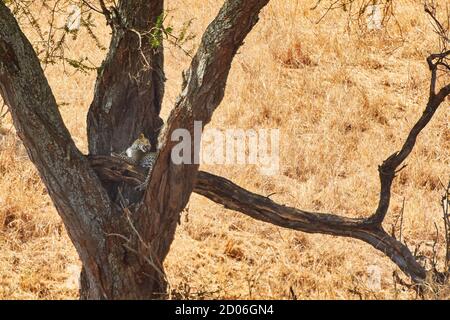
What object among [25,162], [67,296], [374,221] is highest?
[25,162]

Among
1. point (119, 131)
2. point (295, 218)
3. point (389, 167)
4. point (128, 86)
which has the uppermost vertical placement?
point (128, 86)

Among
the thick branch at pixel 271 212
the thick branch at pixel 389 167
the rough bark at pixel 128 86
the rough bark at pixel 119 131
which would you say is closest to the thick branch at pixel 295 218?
the thick branch at pixel 271 212

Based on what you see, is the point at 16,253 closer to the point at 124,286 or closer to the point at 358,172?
the point at 124,286

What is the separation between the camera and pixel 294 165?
6.93m

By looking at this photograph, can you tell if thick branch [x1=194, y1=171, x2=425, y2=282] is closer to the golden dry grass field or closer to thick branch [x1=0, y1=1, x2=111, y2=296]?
the golden dry grass field

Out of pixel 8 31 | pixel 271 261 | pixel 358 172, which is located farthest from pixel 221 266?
pixel 8 31

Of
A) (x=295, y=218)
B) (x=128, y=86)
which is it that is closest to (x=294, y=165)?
(x=295, y=218)

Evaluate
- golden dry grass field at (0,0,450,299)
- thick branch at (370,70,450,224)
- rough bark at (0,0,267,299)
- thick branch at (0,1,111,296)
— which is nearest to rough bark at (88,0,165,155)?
rough bark at (0,0,267,299)

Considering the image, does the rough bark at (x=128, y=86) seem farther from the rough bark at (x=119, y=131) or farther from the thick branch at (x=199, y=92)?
the thick branch at (x=199, y=92)

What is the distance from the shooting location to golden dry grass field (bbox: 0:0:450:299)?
540 cm

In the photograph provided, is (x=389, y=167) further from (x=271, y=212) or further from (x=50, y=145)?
(x=50, y=145)

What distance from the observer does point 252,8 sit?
11.6 ft

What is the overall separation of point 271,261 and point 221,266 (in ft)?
1.13

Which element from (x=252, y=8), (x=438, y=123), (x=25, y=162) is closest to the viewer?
(x=252, y=8)
